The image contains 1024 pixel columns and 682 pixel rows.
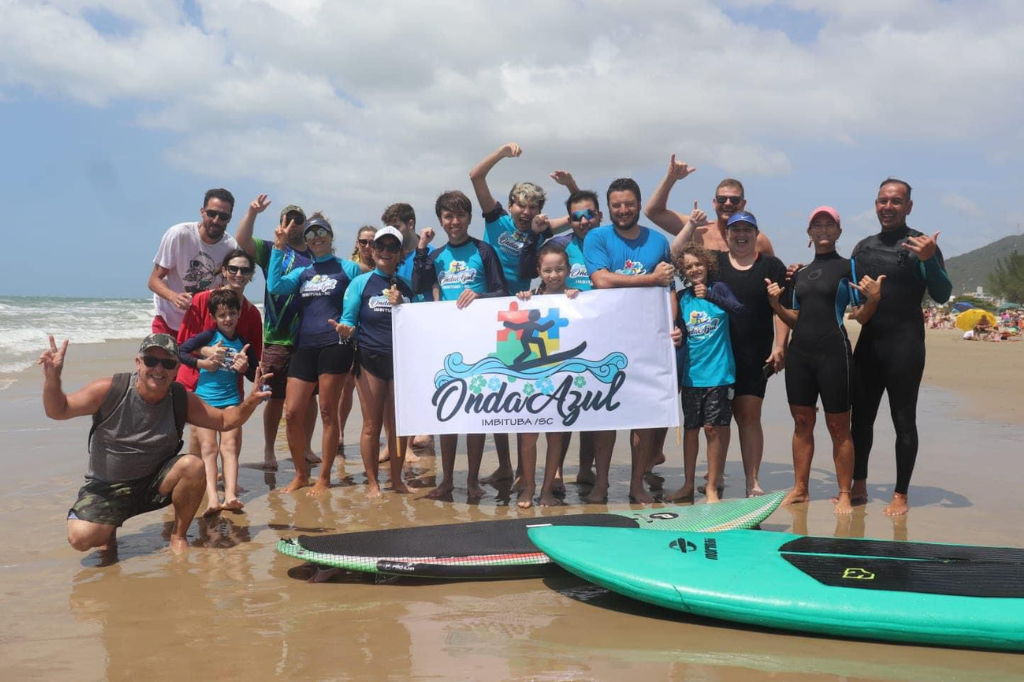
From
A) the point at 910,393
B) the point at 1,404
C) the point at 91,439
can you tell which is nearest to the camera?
the point at 91,439

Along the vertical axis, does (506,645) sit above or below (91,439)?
below

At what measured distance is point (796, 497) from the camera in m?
6.22

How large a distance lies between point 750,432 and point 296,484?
3677mm

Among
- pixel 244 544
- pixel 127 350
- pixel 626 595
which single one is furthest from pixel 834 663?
pixel 127 350

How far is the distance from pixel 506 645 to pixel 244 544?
2.31 meters

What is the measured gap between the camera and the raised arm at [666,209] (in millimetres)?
6504

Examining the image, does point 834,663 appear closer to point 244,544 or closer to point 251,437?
point 244,544

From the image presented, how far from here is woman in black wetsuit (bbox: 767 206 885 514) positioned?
590 centimetres

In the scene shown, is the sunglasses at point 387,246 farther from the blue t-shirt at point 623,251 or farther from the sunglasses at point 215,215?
the blue t-shirt at point 623,251

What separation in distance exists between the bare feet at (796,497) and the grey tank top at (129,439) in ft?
14.3

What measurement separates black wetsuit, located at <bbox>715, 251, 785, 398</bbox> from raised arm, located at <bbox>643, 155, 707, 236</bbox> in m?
0.51

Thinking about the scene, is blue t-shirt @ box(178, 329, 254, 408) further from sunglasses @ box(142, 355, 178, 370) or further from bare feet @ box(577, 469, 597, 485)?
bare feet @ box(577, 469, 597, 485)

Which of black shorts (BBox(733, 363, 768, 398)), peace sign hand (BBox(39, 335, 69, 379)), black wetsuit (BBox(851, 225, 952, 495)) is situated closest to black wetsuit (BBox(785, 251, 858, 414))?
black wetsuit (BBox(851, 225, 952, 495))

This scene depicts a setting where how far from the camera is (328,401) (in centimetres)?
657
